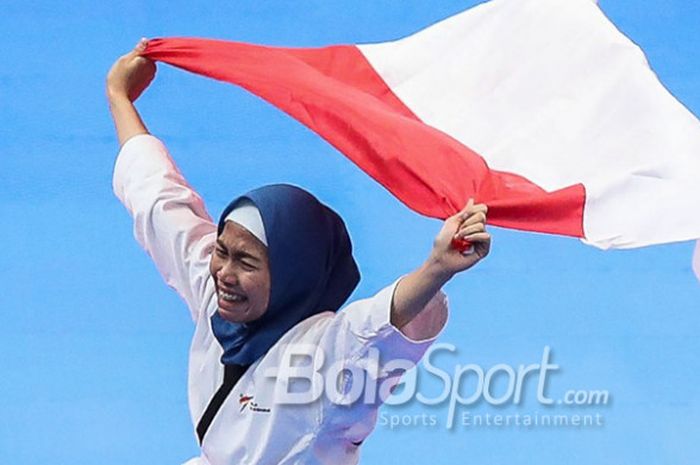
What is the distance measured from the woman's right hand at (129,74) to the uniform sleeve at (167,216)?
4.6 inches

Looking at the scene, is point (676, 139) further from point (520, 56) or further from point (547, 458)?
point (547, 458)

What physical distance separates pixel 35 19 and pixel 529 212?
10.7 ft

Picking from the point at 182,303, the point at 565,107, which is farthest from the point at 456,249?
the point at 182,303

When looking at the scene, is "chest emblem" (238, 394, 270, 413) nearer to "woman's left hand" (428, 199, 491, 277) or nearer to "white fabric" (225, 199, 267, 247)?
"white fabric" (225, 199, 267, 247)

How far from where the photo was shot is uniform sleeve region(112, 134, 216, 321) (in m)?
2.84

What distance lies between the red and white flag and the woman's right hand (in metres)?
0.03

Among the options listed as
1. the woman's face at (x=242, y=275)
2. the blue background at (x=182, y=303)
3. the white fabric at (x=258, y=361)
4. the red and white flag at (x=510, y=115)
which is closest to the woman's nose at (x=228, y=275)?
the woman's face at (x=242, y=275)

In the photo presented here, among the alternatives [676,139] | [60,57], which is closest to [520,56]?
[676,139]

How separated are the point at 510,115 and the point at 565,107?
0.32 feet

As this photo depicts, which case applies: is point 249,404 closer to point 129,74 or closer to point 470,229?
point 470,229

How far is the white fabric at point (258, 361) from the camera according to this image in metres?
2.51

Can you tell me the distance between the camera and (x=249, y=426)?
8.71 feet

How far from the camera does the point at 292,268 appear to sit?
2.61 metres

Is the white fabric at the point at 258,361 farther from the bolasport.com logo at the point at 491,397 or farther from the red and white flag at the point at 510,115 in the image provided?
the bolasport.com logo at the point at 491,397
